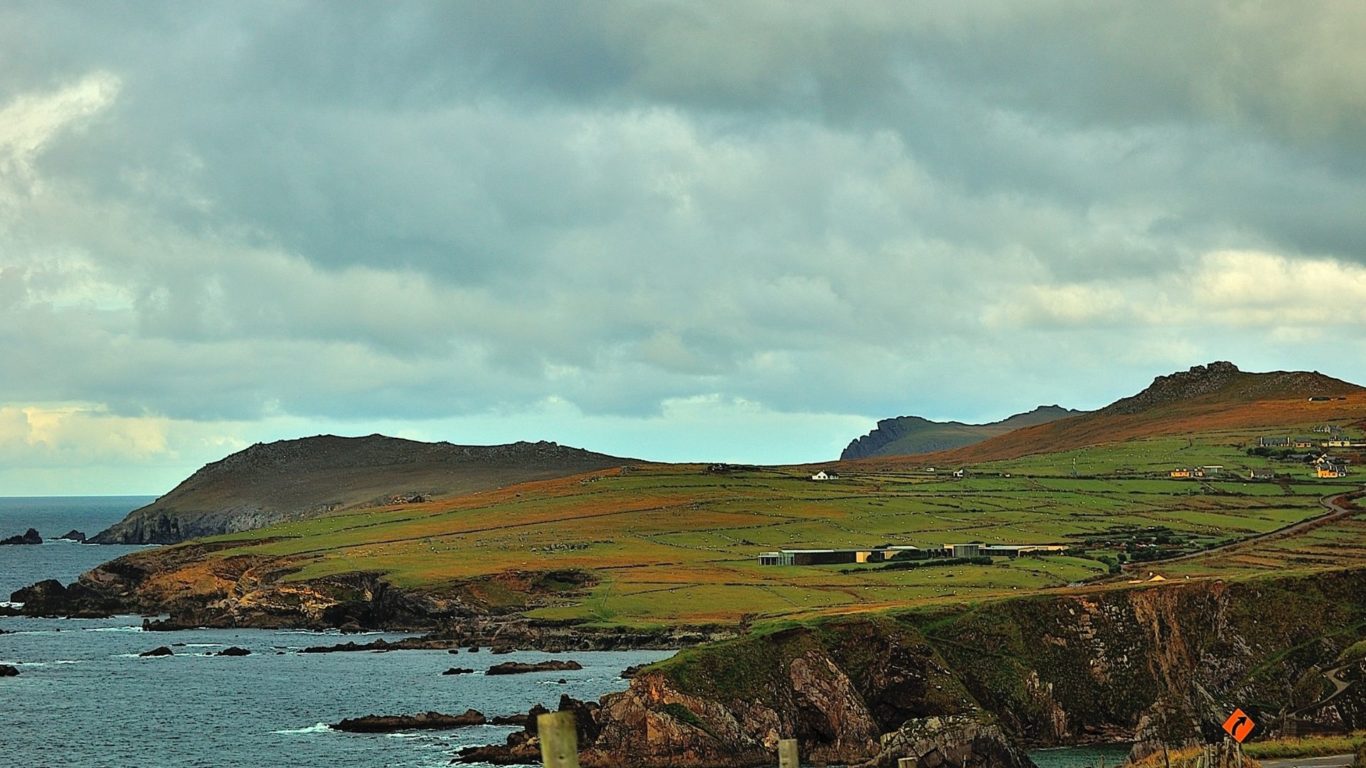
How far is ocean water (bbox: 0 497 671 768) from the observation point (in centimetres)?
10775

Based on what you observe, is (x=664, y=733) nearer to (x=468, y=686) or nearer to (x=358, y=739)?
(x=358, y=739)

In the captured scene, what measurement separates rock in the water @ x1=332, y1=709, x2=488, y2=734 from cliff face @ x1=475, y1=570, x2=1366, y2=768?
50.8 feet

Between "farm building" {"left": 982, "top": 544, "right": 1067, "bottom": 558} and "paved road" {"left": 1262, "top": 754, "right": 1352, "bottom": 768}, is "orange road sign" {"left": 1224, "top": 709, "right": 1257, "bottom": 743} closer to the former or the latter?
"paved road" {"left": 1262, "top": 754, "right": 1352, "bottom": 768}

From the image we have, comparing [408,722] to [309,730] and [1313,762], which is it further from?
[1313,762]

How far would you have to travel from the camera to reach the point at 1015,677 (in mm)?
107750

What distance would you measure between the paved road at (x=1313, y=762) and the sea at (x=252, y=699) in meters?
29.8

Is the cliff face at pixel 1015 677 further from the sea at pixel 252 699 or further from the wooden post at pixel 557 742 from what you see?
the wooden post at pixel 557 742

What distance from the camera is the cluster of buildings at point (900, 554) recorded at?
194 m

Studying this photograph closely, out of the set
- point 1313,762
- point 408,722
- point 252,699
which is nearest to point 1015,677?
point 1313,762

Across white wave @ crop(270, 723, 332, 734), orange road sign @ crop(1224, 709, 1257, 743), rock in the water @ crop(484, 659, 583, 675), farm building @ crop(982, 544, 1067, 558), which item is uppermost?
farm building @ crop(982, 544, 1067, 558)

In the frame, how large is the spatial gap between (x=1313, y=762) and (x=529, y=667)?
315 feet

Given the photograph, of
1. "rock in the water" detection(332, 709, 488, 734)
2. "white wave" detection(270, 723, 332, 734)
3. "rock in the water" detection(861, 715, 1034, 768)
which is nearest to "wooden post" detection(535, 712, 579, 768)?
"rock in the water" detection(861, 715, 1034, 768)

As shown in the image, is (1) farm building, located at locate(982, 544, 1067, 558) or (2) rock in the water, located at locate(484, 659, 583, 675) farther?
(1) farm building, located at locate(982, 544, 1067, 558)

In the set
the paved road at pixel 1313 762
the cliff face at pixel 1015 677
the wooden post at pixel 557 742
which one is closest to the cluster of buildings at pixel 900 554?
the cliff face at pixel 1015 677
